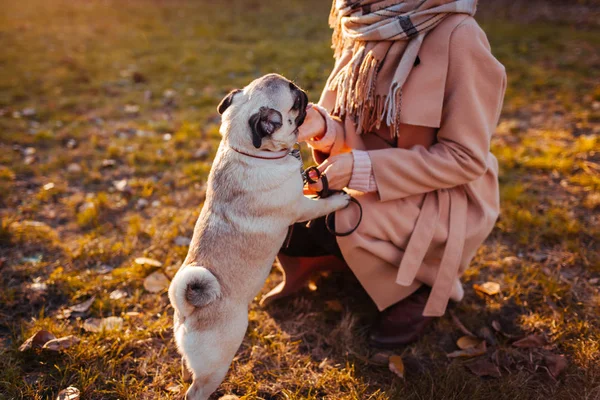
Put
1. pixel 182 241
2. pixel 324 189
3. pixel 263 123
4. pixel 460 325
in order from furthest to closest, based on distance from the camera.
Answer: pixel 182 241
pixel 460 325
pixel 324 189
pixel 263 123

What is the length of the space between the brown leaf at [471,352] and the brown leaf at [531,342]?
19 cm

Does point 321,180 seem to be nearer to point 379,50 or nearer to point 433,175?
point 433,175

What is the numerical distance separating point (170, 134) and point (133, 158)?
2.05ft

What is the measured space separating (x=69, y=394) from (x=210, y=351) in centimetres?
79

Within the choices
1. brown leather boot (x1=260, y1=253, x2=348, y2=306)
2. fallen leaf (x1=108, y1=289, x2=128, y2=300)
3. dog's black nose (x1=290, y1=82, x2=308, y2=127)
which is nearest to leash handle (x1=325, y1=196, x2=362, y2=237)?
brown leather boot (x1=260, y1=253, x2=348, y2=306)

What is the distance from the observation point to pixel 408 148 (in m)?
2.28

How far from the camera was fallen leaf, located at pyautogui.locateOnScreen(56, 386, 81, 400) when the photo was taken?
79.3 inches

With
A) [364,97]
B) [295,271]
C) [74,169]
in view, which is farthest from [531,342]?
[74,169]

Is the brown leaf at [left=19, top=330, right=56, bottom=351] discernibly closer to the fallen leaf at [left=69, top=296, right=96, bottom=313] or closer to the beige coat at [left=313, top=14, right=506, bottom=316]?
the fallen leaf at [left=69, top=296, right=96, bottom=313]

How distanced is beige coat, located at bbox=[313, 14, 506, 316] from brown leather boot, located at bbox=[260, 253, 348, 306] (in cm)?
43

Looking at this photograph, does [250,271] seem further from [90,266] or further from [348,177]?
[90,266]

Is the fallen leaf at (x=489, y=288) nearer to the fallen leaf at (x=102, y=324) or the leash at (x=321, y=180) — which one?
the leash at (x=321, y=180)

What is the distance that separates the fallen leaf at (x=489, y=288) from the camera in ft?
8.76

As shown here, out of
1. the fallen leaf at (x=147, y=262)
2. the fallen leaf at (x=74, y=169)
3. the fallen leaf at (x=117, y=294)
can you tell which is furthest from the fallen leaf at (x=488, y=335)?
the fallen leaf at (x=74, y=169)
